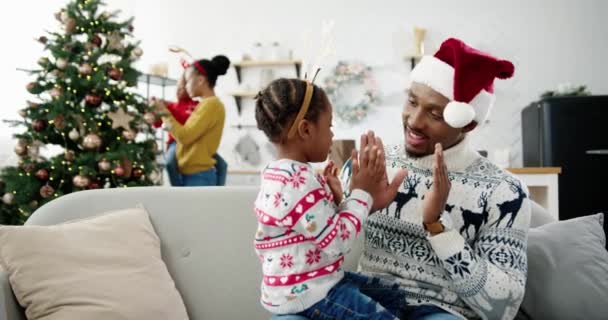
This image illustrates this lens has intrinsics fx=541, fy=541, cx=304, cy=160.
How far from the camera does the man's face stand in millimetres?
1424

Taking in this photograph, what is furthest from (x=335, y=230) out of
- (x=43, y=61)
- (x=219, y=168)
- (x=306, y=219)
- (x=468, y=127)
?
(x=219, y=168)

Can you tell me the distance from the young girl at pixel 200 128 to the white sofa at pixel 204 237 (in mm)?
1759

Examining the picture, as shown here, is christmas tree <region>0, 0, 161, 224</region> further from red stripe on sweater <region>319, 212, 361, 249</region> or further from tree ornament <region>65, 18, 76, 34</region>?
red stripe on sweater <region>319, 212, 361, 249</region>

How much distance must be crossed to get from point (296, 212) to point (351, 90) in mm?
4515

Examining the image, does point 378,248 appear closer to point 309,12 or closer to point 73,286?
point 73,286

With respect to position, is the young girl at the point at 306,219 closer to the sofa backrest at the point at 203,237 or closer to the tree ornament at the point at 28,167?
the sofa backrest at the point at 203,237

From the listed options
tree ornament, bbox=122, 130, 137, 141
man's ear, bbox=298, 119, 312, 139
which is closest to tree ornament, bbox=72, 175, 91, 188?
tree ornament, bbox=122, 130, 137, 141

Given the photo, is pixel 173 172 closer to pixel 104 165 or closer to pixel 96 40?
pixel 104 165

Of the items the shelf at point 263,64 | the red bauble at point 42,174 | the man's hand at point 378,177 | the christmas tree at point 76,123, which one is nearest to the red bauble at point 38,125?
the christmas tree at point 76,123

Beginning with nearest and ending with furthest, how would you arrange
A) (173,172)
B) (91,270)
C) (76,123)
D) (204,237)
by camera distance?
(91,270) < (204,237) < (76,123) < (173,172)

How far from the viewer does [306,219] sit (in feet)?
3.83

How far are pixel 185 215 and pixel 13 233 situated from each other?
508mm

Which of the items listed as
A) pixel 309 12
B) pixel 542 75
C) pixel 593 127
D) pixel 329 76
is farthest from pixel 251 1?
pixel 593 127

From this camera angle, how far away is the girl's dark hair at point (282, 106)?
129 centimetres
